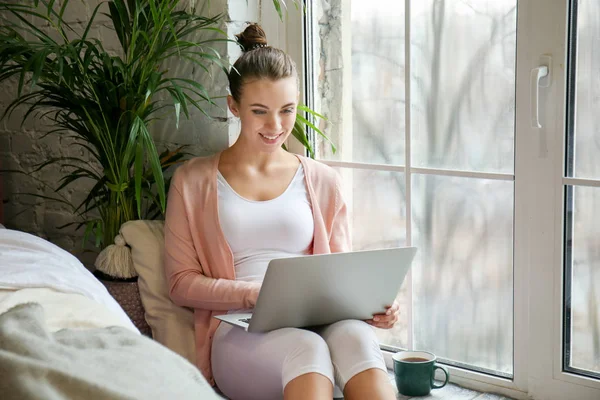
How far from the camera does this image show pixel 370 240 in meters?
2.54

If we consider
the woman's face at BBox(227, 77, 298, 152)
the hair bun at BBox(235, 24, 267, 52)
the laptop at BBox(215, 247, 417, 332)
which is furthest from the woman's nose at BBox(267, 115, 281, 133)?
the laptop at BBox(215, 247, 417, 332)

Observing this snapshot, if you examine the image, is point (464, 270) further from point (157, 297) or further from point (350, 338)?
point (157, 297)

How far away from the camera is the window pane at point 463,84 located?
2.16 metres

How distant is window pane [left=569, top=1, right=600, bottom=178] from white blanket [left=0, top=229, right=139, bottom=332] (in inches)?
46.4

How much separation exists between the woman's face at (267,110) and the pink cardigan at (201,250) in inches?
6.1

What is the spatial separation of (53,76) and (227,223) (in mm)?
648

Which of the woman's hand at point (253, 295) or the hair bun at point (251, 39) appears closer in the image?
the woman's hand at point (253, 295)

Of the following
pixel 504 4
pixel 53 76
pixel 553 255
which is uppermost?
pixel 504 4

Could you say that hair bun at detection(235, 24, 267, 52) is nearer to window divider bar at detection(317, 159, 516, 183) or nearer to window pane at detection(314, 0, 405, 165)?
window pane at detection(314, 0, 405, 165)

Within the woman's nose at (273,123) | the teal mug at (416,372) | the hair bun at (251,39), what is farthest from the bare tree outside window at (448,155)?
the woman's nose at (273,123)

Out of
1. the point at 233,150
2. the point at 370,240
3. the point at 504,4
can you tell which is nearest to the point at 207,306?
the point at 233,150

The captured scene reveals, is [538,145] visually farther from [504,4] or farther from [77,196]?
[77,196]

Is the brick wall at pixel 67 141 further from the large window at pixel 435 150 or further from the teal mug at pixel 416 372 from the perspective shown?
the teal mug at pixel 416 372

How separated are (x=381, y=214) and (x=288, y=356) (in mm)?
762
